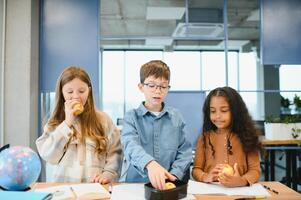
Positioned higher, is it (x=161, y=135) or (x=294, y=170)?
(x=161, y=135)

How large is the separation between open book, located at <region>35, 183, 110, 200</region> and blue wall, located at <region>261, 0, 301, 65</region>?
2.92 meters

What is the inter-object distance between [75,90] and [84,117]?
0.51 ft

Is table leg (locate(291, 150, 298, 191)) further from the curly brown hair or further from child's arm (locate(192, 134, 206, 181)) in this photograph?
child's arm (locate(192, 134, 206, 181))

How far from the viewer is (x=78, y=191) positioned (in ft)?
3.78

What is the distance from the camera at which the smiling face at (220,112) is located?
154 cm

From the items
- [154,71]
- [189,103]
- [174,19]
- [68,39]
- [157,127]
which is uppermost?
[174,19]

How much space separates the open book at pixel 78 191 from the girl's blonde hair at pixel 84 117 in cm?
30

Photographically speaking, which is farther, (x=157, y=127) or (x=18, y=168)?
(x=157, y=127)

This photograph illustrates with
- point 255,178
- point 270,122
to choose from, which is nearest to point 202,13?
point 270,122

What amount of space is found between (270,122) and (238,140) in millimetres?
2367

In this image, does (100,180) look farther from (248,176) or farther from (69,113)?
(248,176)

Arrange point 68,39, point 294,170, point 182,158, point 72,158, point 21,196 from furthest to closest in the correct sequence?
1. point 294,170
2. point 68,39
3. point 72,158
4. point 182,158
5. point 21,196

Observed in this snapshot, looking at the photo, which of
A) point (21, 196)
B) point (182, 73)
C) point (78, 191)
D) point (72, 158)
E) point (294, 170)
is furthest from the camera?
point (182, 73)

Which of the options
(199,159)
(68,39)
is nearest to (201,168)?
(199,159)
